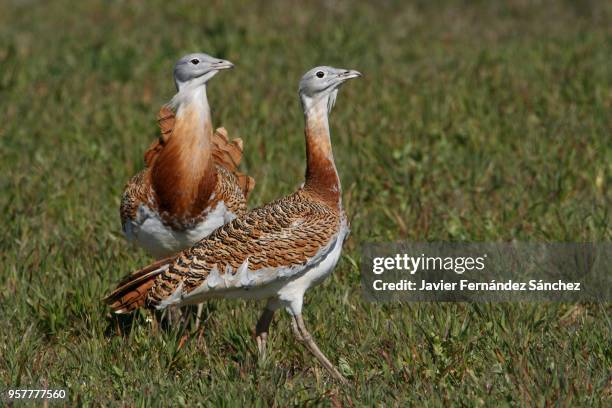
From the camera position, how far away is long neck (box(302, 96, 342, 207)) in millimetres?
5348

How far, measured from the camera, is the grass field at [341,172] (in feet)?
16.3

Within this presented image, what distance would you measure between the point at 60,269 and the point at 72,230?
771 mm

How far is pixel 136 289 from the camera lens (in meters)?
5.29

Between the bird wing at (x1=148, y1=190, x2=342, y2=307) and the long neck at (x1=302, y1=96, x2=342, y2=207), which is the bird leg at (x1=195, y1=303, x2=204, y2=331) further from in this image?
the long neck at (x1=302, y1=96, x2=342, y2=207)

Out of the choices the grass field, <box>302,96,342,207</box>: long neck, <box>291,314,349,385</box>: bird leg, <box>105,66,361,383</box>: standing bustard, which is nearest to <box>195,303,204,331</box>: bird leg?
the grass field

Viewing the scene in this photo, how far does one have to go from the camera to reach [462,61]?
10.6 meters

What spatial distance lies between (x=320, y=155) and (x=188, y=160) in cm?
A: 83

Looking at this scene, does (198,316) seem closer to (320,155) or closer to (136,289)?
(136,289)

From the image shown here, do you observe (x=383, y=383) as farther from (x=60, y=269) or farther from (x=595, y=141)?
(x=595, y=141)

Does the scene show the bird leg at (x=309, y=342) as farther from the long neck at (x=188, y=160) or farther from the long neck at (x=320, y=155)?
the long neck at (x=188, y=160)

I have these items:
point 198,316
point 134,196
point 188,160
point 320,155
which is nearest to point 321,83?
point 320,155

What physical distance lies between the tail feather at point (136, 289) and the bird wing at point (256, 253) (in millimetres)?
72

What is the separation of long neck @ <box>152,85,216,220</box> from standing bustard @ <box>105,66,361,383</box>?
434 millimetres

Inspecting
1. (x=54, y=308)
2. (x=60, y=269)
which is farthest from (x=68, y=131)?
(x=54, y=308)
